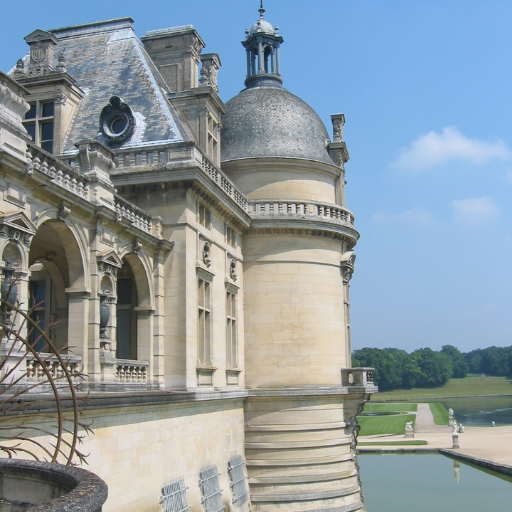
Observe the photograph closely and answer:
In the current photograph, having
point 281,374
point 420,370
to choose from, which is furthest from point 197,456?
point 420,370

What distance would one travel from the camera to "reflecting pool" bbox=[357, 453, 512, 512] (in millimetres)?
35438

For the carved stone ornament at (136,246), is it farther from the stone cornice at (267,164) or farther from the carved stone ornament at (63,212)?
the stone cornice at (267,164)

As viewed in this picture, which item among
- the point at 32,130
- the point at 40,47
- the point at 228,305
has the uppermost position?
the point at 40,47

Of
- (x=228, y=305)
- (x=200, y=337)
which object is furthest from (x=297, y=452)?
(x=200, y=337)

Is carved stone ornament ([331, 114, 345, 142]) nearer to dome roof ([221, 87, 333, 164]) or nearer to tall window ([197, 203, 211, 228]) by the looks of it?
dome roof ([221, 87, 333, 164])

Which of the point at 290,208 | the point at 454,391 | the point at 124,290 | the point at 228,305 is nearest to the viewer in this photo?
the point at 124,290

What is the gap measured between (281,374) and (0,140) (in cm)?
1474

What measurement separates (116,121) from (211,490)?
11.5 m

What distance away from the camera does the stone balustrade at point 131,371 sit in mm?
17800

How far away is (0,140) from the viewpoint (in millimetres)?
13539

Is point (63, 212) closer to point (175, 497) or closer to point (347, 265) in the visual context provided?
point (175, 497)

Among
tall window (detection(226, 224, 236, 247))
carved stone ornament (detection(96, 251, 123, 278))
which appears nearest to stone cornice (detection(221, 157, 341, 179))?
tall window (detection(226, 224, 236, 247))

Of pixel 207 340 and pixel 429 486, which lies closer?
pixel 207 340

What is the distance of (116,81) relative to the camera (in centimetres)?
2422
